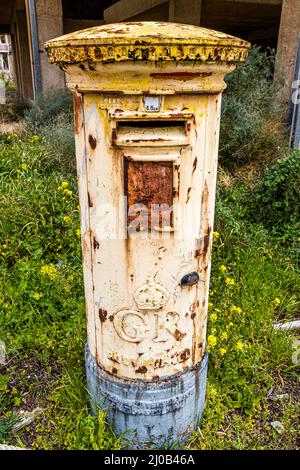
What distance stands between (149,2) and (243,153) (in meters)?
5.41

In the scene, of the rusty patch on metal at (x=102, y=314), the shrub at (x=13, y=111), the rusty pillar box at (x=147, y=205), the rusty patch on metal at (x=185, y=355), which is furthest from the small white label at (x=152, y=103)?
the shrub at (x=13, y=111)

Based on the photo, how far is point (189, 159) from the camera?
164 cm

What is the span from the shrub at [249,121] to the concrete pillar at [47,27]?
3.93 meters

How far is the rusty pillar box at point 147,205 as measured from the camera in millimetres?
1477

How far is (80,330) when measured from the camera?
8.74ft

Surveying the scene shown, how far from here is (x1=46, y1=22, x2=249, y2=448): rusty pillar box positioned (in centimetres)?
148

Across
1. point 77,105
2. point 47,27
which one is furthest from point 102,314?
point 47,27

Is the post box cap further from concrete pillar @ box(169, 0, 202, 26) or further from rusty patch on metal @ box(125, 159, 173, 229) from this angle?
concrete pillar @ box(169, 0, 202, 26)

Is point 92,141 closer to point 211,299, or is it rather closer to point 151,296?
point 151,296

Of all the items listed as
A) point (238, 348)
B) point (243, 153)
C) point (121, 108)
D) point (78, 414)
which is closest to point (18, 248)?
point (78, 414)

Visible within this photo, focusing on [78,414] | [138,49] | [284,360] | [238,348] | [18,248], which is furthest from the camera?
[18,248]

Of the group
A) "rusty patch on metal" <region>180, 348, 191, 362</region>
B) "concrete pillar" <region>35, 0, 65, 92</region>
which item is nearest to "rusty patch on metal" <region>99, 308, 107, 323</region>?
"rusty patch on metal" <region>180, 348, 191, 362</region>

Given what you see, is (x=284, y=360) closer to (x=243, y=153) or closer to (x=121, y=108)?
(x=121, y=108)

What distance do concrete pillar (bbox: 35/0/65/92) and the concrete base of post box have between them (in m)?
6.84
